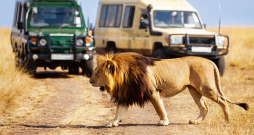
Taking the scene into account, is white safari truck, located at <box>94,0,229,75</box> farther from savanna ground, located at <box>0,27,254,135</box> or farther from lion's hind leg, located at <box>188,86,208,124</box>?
lion's hind leg, located at <box>188,86,208,124</box>

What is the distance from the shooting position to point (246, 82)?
37.0ft

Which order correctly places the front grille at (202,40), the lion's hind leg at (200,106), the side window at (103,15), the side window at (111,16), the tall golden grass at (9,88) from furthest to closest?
the side window at (103,15), the side window at (111,16), the front grille at (202,40), the tall golden grass at (9,88), the lion's hind leg at (200,106)

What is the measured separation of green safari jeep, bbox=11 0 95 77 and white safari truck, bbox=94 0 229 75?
2012 mm

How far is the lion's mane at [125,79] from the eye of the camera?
5734 millimetres

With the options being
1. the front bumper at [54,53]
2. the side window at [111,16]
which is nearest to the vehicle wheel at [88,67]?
the front bumper at [54,53]

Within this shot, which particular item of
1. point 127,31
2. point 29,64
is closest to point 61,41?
point 29,64

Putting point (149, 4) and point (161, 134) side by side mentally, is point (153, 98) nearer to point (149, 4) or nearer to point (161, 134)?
point (161, 134)

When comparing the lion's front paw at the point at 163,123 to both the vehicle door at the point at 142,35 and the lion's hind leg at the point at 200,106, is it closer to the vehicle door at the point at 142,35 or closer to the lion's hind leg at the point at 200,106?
the lion's hind leg at the point at 200,106

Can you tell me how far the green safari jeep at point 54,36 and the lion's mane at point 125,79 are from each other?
18.4 feet

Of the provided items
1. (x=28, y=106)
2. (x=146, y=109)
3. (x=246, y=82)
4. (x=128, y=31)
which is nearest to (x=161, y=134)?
(x=146, y=109)

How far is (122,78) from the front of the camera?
578cm

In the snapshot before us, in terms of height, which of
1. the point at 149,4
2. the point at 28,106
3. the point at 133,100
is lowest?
the point at 28,106

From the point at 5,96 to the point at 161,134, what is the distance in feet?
10.4

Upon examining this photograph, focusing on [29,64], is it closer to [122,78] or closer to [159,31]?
[159,31]
